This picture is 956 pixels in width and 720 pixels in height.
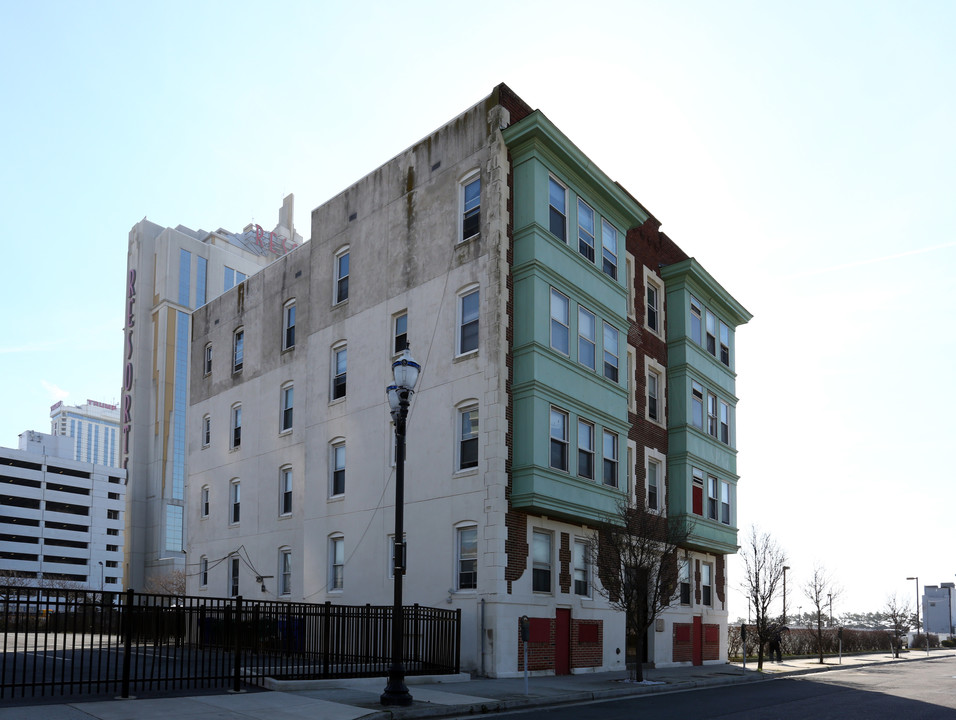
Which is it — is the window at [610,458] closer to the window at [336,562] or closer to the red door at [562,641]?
the red door at [562,641]

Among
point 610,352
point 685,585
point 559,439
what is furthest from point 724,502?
point 559,439

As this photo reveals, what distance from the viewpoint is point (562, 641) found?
27531mm

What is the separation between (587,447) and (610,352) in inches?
147

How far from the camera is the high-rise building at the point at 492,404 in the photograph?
2659 centimetres

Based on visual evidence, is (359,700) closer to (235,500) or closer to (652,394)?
(652,394)

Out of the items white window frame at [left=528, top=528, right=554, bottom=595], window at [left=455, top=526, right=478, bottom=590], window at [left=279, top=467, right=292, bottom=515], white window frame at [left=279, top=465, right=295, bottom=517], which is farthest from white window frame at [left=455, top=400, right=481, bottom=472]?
window at [left=279, top=467, right=292, bottom=515]

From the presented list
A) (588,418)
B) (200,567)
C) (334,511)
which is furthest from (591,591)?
(200,567)

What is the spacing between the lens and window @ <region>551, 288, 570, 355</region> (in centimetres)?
2808

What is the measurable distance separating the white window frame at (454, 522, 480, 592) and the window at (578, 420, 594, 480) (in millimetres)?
4122

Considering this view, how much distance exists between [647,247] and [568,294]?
29.4 ft

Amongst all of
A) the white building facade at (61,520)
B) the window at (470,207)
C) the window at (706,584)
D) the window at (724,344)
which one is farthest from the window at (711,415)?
the white building facade at (61,520)

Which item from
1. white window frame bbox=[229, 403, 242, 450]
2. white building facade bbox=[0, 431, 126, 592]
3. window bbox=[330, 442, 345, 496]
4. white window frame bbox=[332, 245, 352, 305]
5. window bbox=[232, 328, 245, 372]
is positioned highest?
white window frame bbox=[332, 245, 352, 305]

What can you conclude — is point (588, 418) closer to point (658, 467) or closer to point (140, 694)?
point (658, 467)

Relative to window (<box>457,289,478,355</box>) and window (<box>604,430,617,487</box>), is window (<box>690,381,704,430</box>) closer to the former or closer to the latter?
window (<box>604,430,617,487</box>)
